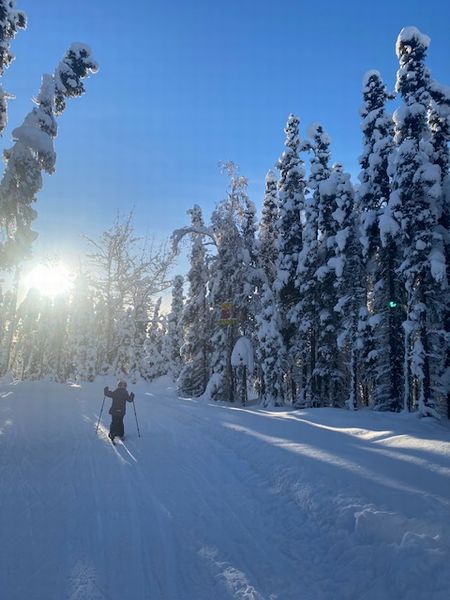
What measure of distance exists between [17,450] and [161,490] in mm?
4652

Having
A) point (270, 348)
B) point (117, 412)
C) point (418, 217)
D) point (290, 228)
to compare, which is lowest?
point (117, 412)

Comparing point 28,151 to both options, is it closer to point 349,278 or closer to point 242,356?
point 242,356

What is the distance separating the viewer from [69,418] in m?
16.1

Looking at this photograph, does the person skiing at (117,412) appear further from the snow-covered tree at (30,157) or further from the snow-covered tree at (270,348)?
the snow-covered tree at (270,348)

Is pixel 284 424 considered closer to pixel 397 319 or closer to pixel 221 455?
pixel 221 455

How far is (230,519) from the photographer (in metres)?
6.87

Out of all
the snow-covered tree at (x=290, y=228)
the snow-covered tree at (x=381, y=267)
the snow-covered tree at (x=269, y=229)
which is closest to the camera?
the snow-covered tree at (x=381, y=267)

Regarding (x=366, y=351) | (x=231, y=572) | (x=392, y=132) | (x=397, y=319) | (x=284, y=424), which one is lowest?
(x=231, y=572)

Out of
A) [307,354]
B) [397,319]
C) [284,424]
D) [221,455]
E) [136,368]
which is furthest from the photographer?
[136,368]

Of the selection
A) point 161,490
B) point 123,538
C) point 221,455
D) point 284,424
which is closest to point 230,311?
point 284,424

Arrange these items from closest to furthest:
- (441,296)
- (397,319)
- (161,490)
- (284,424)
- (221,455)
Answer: (161,490), (221,455), (284,424), (441,296), (397,319)

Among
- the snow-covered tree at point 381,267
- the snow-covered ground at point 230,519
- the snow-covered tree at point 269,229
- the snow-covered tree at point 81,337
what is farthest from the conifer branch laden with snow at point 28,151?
the snow-covered tree at point 81,337

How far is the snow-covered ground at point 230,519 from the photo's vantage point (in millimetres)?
4895

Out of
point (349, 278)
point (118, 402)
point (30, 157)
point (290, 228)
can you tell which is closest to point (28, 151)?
point (30, 157)
